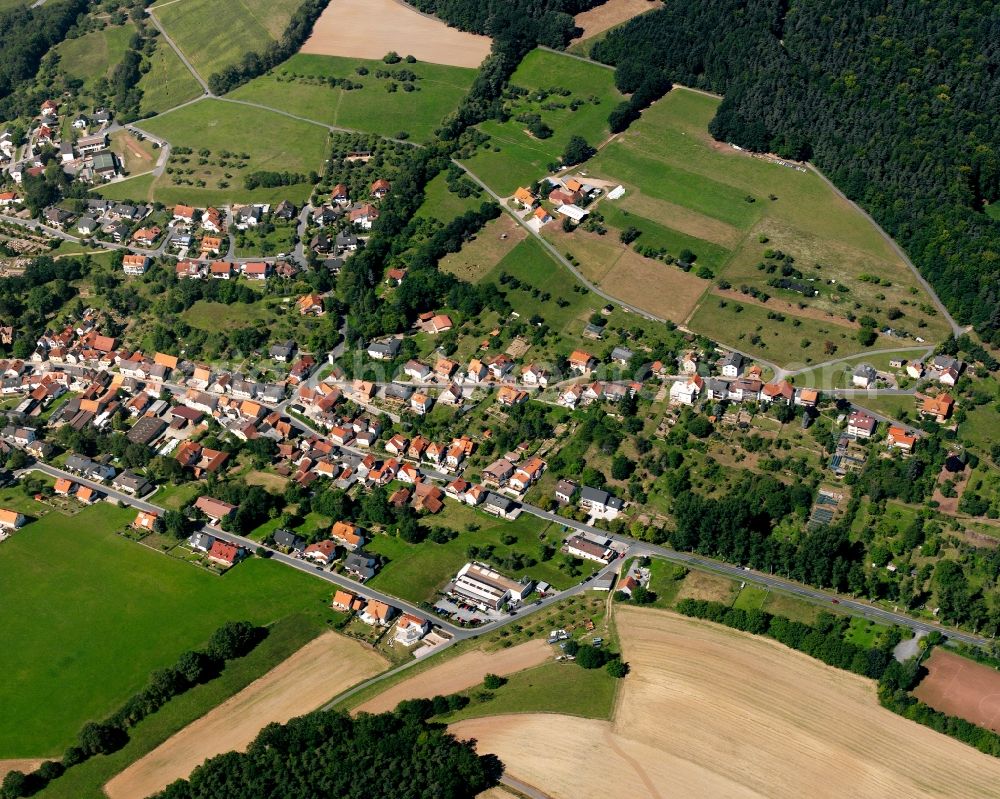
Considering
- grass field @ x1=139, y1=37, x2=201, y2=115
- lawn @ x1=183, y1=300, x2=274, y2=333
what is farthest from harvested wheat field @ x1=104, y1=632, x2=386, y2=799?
grass field @ x1=139, y1=37, x2=201, y2=115

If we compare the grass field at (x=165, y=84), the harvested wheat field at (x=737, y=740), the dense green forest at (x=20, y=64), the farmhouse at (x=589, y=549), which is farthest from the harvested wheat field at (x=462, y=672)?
the dense green forest at (x=20, y=64)

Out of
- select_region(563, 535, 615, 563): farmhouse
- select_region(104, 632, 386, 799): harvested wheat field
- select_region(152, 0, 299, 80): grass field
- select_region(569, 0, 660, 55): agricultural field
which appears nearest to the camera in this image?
select_region(104, 632, 386, 799): harvested wheat field

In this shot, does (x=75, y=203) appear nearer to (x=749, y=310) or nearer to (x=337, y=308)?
(x=337, y=308)

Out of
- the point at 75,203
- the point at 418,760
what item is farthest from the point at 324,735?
the point at 75,203

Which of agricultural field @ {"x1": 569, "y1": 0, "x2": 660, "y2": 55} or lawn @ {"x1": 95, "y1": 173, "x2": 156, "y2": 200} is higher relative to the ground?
agricultural field @ {"x1": 569, "y1": 0, "x2": 660, "y2": 55}

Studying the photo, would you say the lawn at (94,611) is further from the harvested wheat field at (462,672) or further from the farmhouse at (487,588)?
the harvested wheat field at (462,672)

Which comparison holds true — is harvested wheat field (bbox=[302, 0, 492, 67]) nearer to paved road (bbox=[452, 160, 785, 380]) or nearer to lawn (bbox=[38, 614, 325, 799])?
paved road (bbox=[452, 160, 785, 380])

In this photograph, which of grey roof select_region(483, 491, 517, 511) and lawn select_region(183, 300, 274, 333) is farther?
lawn select_region(183, 300, 274, 333)
